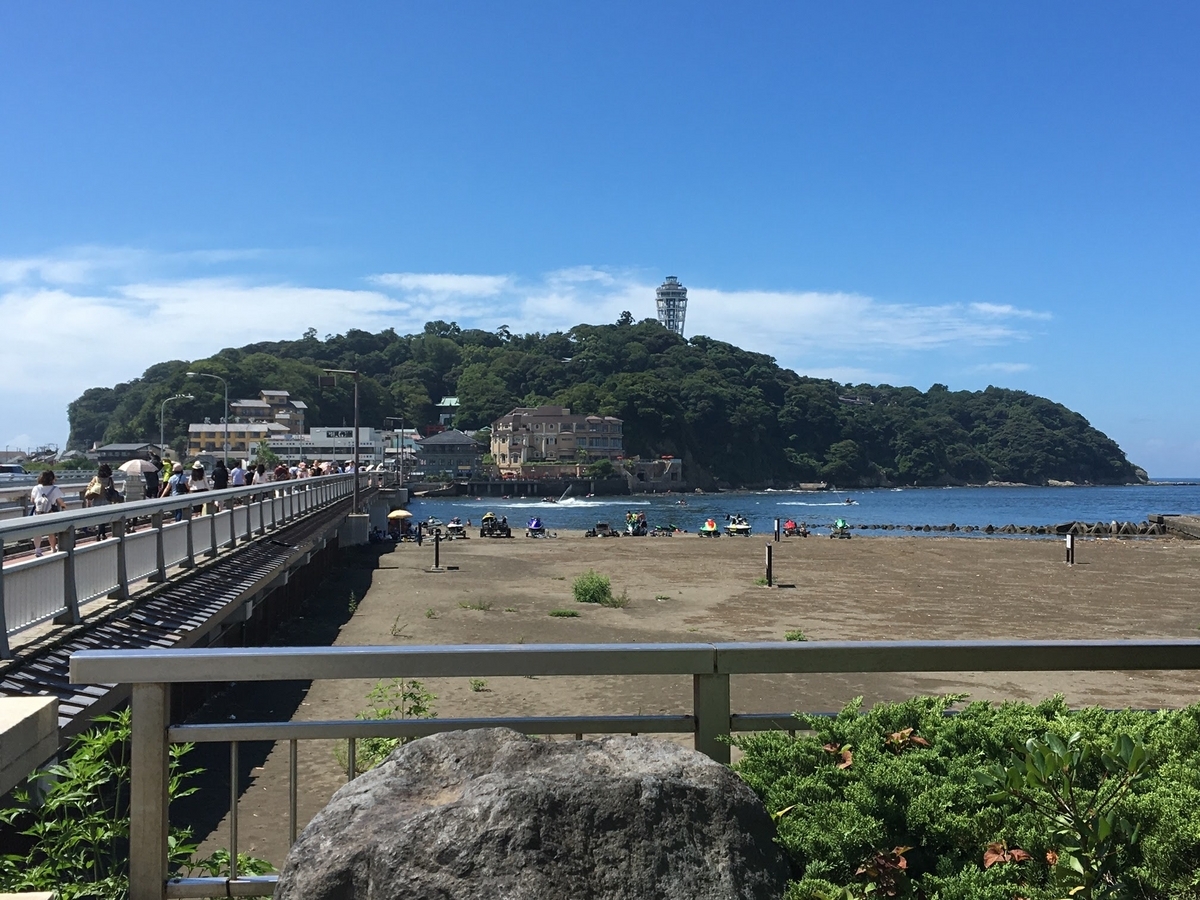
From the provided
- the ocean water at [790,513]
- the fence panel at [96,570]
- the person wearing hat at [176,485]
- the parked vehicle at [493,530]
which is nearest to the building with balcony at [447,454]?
the ocean water at [790,513]

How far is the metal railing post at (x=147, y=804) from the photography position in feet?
10.6

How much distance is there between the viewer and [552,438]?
176875 mm

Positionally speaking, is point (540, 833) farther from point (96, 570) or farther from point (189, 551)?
point (189, 551)

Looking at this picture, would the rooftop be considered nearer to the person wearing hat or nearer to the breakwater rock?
the breakwater rock

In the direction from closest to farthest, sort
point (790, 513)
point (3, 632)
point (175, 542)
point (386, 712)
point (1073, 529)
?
point (3, 632)
point (386, 712)
point (175, 542)
point (1073, 529)
point (790, 513)

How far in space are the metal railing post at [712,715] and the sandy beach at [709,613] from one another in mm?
5328

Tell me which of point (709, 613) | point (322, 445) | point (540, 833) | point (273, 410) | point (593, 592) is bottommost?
point (709, 613)

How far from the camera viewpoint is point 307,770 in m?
10.1

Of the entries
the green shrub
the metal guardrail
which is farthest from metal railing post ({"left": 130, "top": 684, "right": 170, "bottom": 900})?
the green shrub

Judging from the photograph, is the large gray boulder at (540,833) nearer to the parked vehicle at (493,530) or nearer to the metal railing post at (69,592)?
the metal railing post at (69,592)

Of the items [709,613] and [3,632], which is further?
[709,613]

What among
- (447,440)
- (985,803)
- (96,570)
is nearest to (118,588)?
(96,570)

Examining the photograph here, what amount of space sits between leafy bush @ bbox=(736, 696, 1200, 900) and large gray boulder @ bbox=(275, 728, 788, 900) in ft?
0.84

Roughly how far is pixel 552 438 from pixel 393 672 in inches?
6844
